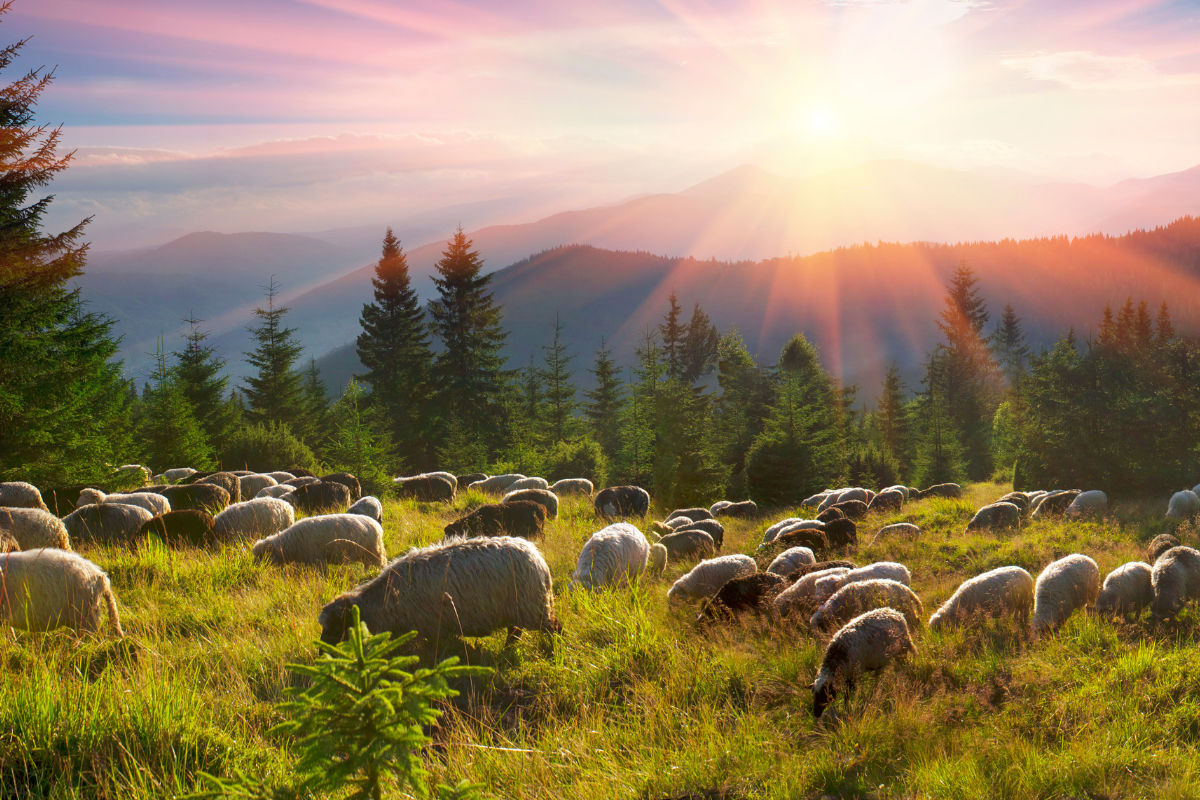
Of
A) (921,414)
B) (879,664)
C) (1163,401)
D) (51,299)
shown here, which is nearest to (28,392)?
(51,299)

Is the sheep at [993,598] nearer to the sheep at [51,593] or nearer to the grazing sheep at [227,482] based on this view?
the sheep at [51,593]

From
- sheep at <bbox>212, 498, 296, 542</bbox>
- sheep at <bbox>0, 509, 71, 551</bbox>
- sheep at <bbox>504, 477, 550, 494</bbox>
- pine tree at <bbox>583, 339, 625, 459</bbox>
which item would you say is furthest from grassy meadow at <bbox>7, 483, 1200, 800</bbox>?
pine tree at <bbox>583, 339, 625, 459</bbox>

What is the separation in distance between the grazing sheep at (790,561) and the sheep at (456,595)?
4.58 metres

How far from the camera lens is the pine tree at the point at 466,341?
47.5 metres

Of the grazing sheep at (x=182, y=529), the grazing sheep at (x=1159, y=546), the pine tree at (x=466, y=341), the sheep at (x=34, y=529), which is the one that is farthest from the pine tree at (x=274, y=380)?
the grazing sheep at (x=1159, y=546)

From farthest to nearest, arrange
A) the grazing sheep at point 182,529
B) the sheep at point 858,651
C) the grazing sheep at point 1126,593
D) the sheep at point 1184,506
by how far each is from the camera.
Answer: the sheep at point 1184,506, the grazing sheep at point 182,529, the grazing sheep at point 1126,593, the sheep at point 858,651

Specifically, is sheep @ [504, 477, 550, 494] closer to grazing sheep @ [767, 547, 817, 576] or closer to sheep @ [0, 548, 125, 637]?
grazing sheep @ [767, 547, 817, 576]

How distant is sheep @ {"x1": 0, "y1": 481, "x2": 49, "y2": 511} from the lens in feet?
42.8

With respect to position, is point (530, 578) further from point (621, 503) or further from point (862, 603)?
point (621, 503)

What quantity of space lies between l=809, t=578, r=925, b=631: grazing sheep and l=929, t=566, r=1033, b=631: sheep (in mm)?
535

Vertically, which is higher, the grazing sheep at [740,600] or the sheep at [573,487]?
the grazing sheep at [740,600]

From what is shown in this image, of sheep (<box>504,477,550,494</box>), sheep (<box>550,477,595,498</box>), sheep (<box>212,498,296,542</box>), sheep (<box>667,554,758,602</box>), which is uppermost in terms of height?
sheep (<box>212,498,296,542</box>)

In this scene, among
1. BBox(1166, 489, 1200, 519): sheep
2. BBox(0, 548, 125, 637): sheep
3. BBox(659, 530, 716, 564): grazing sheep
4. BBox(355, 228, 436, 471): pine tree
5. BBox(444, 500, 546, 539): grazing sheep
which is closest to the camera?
BBox(0, 548, 125, 637): sheep

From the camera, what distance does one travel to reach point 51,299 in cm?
1855
